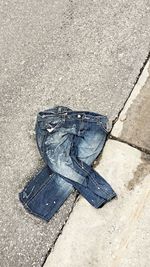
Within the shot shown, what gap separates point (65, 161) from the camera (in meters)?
3.39

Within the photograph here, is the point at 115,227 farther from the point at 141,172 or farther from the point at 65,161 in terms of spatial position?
the point at 65,161

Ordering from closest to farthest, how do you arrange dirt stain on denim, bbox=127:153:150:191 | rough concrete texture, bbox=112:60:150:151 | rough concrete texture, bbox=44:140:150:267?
rough concrete texture, bbox=44:140:150:267 → dirt stain on denim, bbox=127:153:150:191 → rough concrete texture, bbox=112:60:150:151

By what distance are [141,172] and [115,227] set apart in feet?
1.48

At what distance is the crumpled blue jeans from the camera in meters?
3.27

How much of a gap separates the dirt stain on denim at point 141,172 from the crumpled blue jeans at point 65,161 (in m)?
0.15

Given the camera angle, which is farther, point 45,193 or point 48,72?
point 48,72

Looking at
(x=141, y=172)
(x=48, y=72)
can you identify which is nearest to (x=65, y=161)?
(x=141, y=172)

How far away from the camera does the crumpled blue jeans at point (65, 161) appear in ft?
10.7

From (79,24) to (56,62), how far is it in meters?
0.45

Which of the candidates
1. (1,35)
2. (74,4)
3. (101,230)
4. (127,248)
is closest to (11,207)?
(101,230)

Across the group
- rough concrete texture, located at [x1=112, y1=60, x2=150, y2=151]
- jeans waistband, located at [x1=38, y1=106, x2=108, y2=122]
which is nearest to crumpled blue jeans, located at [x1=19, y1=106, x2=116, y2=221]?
jeans waistband, located at [x1=38, y1=106, x2=108, y2=122]

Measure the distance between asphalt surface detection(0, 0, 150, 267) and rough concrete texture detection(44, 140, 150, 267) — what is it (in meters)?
0.11

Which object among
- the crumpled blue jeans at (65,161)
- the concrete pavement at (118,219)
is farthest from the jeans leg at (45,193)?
the concrete pavement at (118,219)

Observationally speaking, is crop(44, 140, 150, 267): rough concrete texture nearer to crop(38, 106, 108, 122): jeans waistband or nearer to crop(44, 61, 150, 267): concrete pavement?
crop(44, 61, 150, 267): concrete pavement
